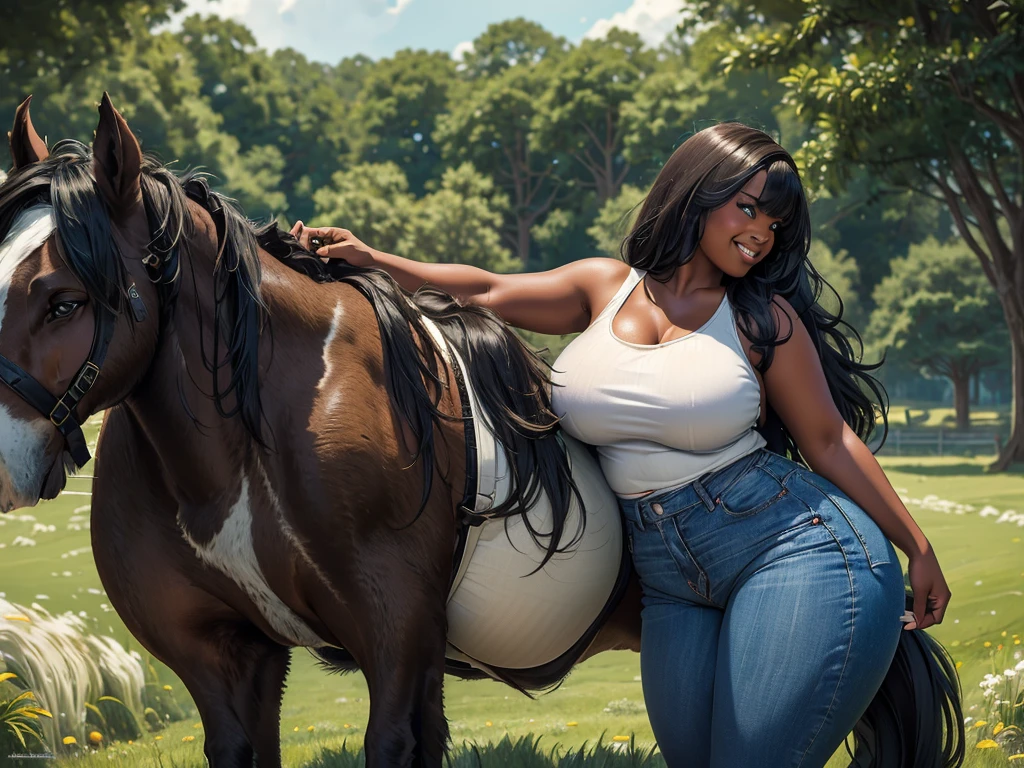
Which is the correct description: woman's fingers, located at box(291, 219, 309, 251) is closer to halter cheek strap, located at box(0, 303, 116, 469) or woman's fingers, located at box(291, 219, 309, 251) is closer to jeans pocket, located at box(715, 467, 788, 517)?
halter cheek strap, located at box(0, 303, 116, 469)

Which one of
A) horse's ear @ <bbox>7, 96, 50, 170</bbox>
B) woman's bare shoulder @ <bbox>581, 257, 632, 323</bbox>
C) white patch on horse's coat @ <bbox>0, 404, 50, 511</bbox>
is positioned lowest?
white patch on horse's coat @ <bbox>0, 404, 50, 511</bbox>

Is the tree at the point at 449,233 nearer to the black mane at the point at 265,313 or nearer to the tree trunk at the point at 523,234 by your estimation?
the tree trunk at the point at 523,234

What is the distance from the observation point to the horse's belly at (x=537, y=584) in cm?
238

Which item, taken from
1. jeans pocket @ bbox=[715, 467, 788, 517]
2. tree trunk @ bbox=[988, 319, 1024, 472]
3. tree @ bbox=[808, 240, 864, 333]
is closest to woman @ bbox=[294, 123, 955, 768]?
jeans pocket @ bbox=[715, 467, 788, 517]

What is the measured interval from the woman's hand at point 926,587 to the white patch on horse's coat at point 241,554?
1.39m

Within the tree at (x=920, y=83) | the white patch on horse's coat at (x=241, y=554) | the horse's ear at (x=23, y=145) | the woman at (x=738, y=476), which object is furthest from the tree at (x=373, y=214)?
the white patch on horse's coat at (x=241, y=554)

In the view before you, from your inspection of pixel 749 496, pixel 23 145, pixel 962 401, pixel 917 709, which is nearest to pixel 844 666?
pixel 749 496

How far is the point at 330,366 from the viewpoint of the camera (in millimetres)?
2213

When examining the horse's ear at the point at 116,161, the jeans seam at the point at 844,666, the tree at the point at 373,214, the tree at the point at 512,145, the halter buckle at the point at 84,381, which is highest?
the tree at the point at 512,145

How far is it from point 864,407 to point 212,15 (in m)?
47.9

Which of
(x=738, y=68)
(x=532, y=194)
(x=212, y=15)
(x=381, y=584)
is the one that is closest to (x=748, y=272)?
(x=381, y=584)

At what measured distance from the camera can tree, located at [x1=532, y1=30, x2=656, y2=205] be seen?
3834 centimetres

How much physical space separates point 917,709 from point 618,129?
124 ft

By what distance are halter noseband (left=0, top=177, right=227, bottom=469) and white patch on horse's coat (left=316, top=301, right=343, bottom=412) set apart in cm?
38
